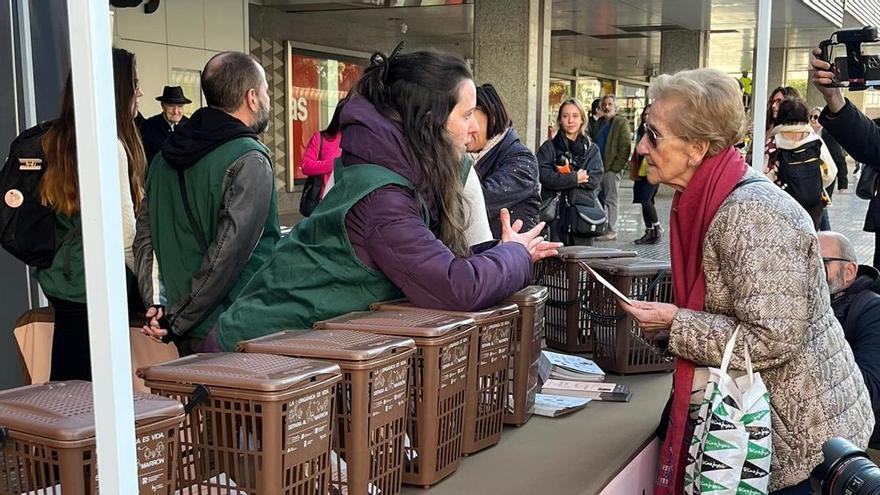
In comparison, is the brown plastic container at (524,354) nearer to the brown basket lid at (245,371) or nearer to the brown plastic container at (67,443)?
the brown basket lid at (245,371)

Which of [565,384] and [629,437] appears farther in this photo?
[565,384]

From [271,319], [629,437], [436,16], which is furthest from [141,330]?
[436,16]

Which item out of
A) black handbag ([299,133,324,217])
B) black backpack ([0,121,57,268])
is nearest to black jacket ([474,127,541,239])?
black backpack ([0,121,57,268])

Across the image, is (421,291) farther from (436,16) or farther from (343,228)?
(436,16)

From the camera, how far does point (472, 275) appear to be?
2131 mm

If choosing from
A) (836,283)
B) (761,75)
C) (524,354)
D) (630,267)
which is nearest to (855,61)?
(761,75)

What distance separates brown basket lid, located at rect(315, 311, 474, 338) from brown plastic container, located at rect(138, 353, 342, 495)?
29 cm

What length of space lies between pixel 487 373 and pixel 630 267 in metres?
1.04

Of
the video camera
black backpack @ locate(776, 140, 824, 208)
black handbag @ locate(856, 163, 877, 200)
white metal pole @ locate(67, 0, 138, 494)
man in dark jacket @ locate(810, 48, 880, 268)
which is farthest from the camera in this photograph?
black backpack @ locate(776, 140, 824, 208)

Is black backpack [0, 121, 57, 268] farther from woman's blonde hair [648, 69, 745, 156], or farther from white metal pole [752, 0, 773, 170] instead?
white metal pole [752, 0, 773, 170]

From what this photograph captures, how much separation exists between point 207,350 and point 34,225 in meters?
1.17

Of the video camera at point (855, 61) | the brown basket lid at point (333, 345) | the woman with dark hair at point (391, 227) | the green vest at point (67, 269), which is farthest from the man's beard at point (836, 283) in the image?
the green vest at point (67, 269)

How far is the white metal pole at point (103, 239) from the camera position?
1294 millimetres

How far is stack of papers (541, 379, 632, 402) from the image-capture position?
111 inches
